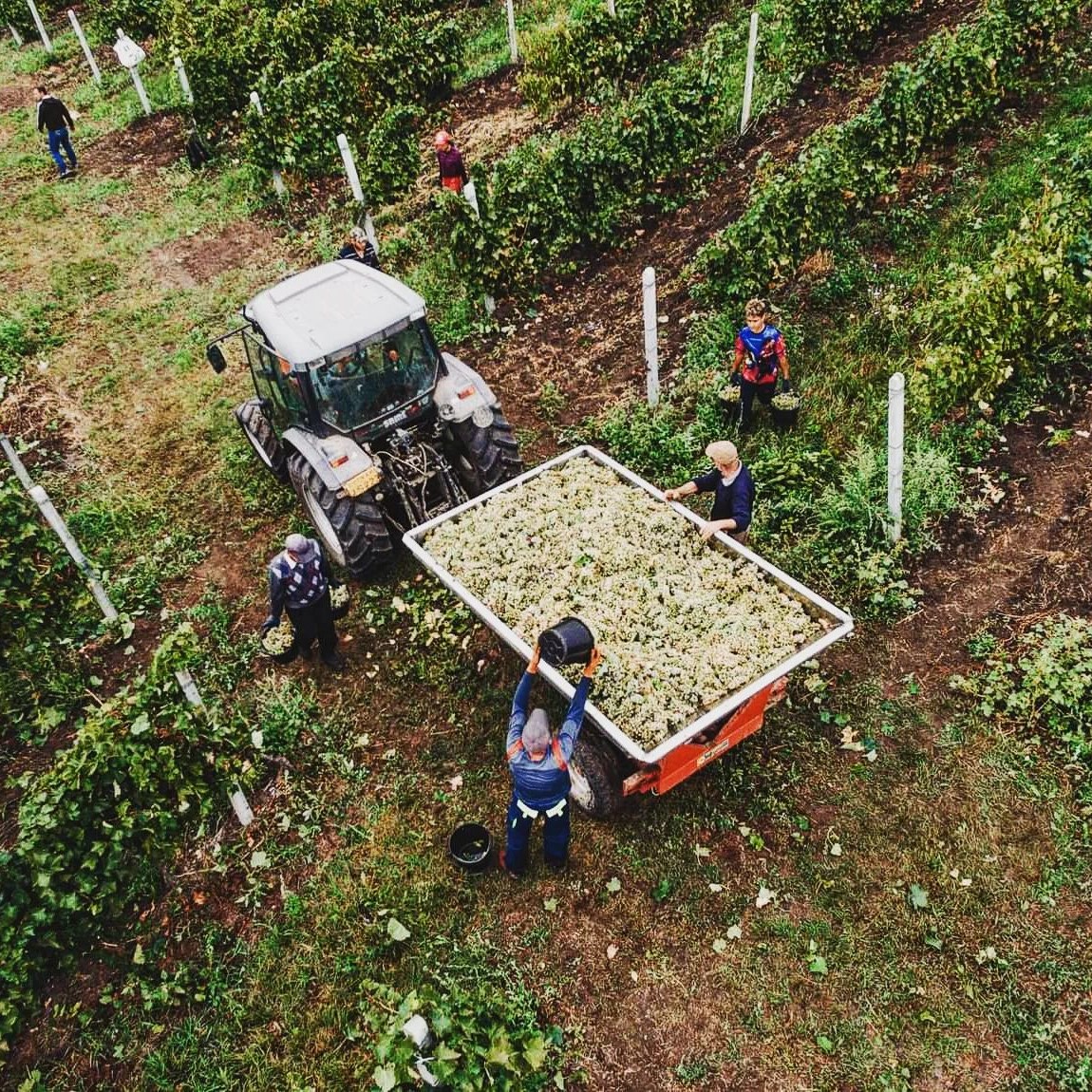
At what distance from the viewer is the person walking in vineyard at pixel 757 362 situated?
796 cm

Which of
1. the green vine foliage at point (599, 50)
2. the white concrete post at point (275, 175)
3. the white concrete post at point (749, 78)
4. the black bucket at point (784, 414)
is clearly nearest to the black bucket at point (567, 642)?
the black bucket at point (784, 414)

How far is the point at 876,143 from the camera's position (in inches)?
408

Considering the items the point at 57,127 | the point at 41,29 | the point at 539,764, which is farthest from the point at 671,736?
the point at 41,29

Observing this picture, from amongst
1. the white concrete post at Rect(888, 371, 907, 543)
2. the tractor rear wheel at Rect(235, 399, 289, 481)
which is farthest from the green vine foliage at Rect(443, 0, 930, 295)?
the white concrete post at Rect(888, 371, 907, 543)

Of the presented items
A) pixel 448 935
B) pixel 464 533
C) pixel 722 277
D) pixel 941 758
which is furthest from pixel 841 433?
pixel 448 935

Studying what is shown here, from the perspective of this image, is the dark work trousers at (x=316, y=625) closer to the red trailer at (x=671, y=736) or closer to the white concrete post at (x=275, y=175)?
the red trailer at (x=671, y=736)

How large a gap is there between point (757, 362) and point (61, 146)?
15.6 meters

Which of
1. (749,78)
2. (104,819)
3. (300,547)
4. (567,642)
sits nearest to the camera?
(567,642)

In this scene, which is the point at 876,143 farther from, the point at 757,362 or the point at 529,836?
the point at 529,836

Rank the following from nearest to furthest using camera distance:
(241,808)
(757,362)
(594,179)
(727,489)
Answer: (241,808)
(727,489)
(757,362)
(594,179)

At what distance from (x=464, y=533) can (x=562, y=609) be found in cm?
121

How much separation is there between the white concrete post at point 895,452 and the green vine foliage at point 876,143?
347 cm

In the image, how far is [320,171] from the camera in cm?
1548

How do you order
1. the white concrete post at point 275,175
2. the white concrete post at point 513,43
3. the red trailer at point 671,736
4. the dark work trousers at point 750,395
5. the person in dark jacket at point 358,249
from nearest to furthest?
1. the red trailer at point 671,736
2. the dark work trousers at point 750,395
3. the person in dark jacket at point 358,249
4. the white concrete post at point 275,175
5. the white concrete post at point 513,43
